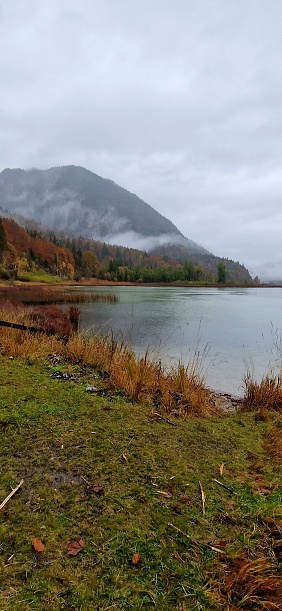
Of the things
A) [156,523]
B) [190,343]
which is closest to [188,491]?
[156,523]

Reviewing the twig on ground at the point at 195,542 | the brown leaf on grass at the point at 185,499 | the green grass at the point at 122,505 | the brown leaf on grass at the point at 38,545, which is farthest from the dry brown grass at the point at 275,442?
the brown leaf on grass at the point at 38,545

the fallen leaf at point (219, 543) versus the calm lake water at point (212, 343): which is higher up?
the fallen leaf at point (219, 543)

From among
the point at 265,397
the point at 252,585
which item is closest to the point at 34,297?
the point at 265,397

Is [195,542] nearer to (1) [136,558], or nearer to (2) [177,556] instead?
(2) [177,556]

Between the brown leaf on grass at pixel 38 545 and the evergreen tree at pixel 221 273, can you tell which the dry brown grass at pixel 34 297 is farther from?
the evergreen tree at pixel 221 273

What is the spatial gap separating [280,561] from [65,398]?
12.9ft

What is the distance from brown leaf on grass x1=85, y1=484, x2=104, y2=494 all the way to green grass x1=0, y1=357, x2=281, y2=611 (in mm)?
60

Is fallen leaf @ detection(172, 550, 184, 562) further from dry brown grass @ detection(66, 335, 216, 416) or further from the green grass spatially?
dry brown grass @ detection(66, 335, 216, 416)

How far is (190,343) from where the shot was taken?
1681cm

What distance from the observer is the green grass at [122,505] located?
2117 millimetres

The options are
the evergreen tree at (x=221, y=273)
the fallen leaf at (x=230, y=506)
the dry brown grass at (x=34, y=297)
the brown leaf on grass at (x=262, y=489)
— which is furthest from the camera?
the evergreen tree at (x=221, y=273)

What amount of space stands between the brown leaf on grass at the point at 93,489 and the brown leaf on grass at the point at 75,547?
60 centimetres

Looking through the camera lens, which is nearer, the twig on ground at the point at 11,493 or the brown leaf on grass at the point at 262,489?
the twig on ground at the point at 11,493

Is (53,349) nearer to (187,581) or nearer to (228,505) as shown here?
(228,505)
